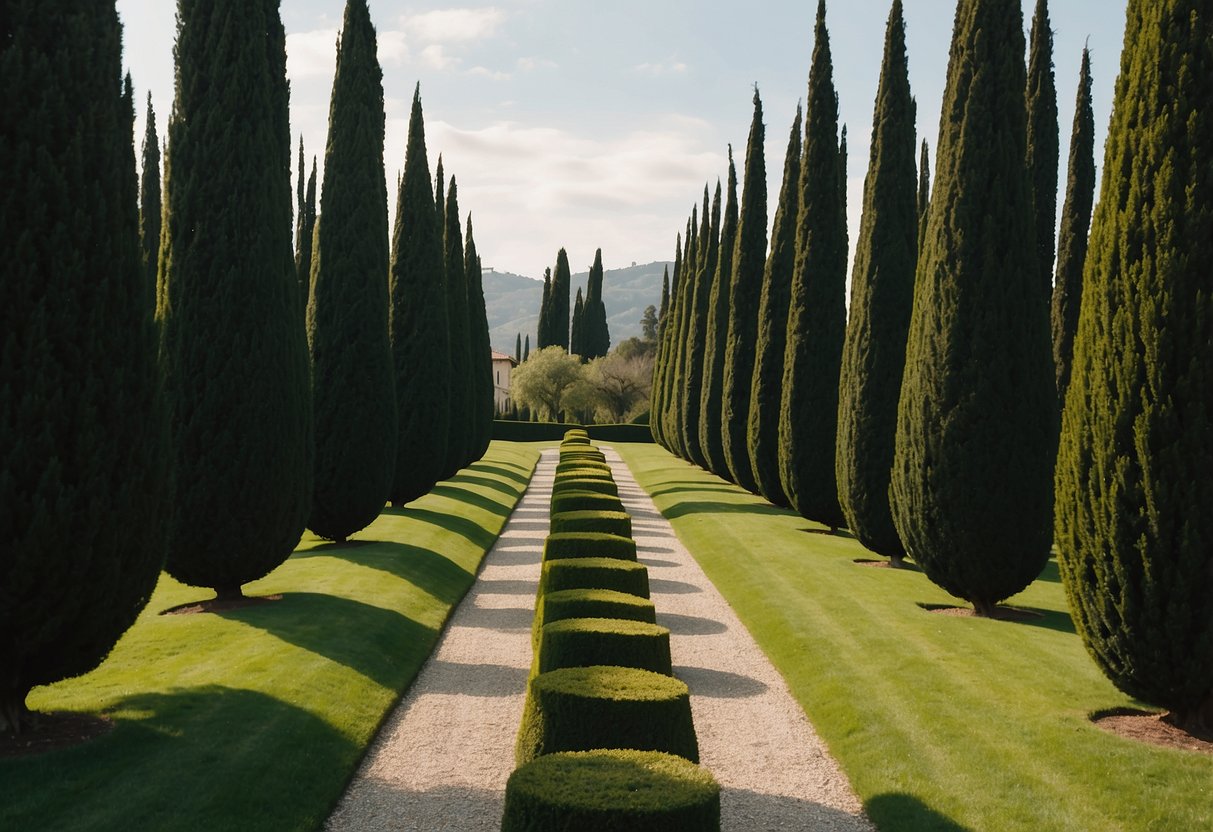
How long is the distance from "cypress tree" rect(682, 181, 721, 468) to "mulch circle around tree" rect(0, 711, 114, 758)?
1313 inches

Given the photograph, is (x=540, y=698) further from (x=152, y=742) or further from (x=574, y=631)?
(x=152, y=742)

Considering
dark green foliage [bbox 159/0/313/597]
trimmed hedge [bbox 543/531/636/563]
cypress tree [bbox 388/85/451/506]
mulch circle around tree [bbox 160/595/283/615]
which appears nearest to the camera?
dark green foliage [bbox 159/0/313/597]

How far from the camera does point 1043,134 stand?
926 inches

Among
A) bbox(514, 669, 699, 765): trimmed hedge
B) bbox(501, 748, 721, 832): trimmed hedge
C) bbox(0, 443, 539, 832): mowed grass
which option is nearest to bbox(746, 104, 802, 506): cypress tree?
bbox(0, 443, 539, 832): mowed grass

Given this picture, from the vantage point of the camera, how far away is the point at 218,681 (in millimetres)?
10000

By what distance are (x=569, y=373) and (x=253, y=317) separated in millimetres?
62264

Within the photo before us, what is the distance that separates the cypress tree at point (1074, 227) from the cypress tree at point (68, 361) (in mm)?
22321

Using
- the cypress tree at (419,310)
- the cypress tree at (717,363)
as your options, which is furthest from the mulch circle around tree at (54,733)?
the cypress tree at (717,363)

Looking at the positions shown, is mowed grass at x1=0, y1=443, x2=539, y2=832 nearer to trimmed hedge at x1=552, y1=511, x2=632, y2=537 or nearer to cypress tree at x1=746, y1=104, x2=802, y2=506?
trimmed hedge at x1=552, y1=511, x2=632, y2=537

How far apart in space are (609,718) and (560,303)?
82.9 meters

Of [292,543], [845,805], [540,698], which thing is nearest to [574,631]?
[540,698]

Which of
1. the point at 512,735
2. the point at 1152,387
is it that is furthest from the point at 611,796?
the point at 1152,387

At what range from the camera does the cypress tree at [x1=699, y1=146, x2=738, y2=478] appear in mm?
36500

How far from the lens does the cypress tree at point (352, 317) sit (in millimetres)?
19484
